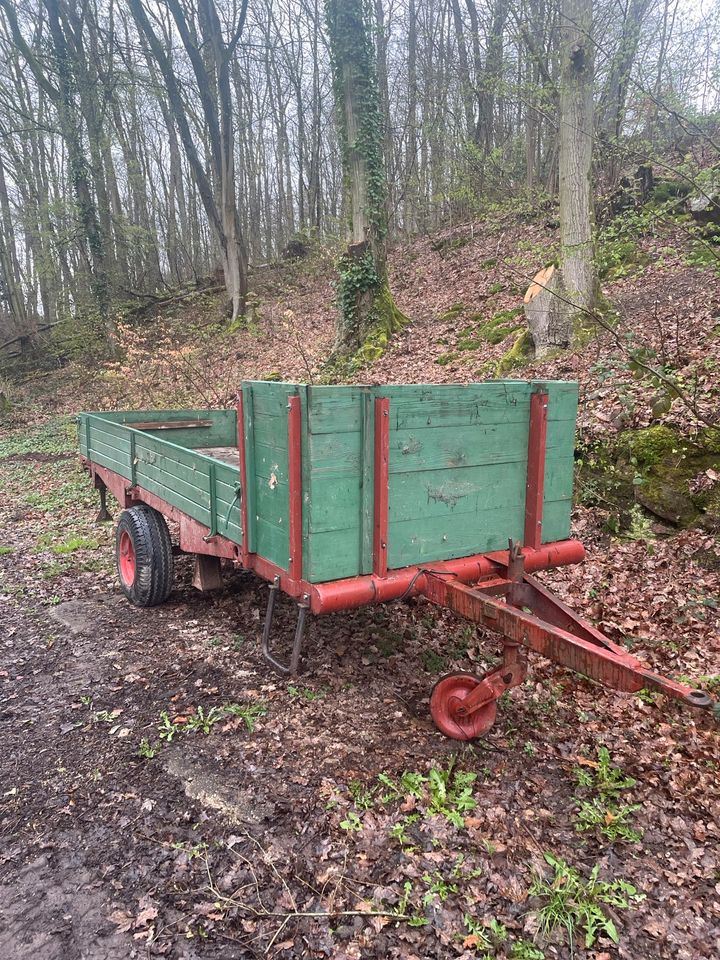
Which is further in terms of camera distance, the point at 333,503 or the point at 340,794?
the point at 333,503

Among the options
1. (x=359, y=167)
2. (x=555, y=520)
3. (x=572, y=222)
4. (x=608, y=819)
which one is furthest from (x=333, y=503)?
(x=359, y=167)

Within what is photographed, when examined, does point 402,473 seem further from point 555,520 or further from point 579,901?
point 579,901

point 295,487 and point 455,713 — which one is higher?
point 295,487

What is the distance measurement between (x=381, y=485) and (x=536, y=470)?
1047 millimetres

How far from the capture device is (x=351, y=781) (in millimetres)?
3055

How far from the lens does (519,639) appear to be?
289 cm

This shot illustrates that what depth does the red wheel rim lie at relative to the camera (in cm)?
557

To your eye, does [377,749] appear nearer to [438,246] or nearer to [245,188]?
[438,246]

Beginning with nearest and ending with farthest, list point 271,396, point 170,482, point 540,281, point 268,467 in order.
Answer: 1. point 271,396
2. point 268,467
3. point 170,482
4. point 540,281

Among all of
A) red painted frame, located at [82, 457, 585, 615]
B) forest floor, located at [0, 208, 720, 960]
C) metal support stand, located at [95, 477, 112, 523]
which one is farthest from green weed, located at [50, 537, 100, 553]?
red painted frame, located at [82, 457, 585, 615]

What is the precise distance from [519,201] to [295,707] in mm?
11292

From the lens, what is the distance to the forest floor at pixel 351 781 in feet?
7.73

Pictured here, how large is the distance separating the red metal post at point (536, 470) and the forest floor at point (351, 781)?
1073 mm

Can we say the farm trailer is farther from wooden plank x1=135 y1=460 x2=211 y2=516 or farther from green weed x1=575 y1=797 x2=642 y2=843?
green weed x1=575 y1=797 x2=642 y2=843
